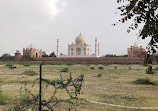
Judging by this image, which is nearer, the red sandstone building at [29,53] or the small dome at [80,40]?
the red sandstone building at [29,53]

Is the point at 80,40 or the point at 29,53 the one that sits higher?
the point at 80,40

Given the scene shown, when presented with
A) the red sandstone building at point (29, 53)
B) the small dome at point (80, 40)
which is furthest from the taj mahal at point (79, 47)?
the red sandstone building at point (29, 53)

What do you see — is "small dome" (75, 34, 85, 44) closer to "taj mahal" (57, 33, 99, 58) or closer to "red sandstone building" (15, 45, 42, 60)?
"taj mahal" (57, 33, 99, 58)

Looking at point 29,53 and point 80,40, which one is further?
point 80,40

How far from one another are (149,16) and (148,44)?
0.75 feet

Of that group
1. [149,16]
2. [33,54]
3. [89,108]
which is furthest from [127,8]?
[33,54]

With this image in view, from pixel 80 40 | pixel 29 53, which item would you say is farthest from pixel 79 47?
pixel 29 53

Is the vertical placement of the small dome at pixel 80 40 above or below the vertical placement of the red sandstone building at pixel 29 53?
above

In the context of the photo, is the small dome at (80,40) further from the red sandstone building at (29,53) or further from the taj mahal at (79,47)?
the red sandstone building at (29,53)

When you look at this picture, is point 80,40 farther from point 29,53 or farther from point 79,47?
point 29,53

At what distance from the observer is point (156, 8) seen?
54.3 inches

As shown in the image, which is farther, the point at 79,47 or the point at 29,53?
the point at 79,47

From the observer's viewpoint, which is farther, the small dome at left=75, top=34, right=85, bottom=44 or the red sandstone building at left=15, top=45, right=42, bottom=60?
the small dome at left=75, top=34, right=85, bottom=44

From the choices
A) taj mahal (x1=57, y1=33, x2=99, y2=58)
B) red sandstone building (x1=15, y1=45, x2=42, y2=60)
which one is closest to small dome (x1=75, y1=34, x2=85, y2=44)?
taj mahal (x1=57, y1=33, x2=99, y2=58)
